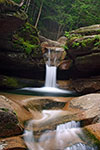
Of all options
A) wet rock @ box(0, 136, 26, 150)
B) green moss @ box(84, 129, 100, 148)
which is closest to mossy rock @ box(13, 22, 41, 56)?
wet rock @ box(0, 136, 26, 150)

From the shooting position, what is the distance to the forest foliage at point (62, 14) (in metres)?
17.7

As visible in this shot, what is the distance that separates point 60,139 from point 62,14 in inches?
835

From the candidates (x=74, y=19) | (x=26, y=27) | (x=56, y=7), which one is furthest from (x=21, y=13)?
(x=56, y=7)

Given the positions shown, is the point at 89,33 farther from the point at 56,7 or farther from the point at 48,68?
the point at 56,7

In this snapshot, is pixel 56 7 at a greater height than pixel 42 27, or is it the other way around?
pixel 56 7

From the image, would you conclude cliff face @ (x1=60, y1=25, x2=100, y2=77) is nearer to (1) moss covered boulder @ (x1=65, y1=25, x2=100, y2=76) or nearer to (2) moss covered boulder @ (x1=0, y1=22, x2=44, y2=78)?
(1) moss covered boulder @ (x1=65, y1=25, x2=100, y2=76)

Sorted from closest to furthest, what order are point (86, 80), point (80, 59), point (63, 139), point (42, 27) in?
point (63, 139)
point (80, 59)
point (86, 80)
point (42, 27)

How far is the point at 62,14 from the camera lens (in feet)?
69.5

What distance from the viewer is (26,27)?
11.7 m

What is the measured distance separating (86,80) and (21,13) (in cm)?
726

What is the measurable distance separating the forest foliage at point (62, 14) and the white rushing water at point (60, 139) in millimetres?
15205

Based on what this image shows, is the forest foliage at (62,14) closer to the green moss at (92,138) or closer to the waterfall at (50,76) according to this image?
the waterfall at (50,76)

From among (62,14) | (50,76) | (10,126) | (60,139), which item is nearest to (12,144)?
(10,126)

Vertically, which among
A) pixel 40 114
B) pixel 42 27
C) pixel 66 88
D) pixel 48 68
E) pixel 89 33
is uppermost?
pixel 42 27
